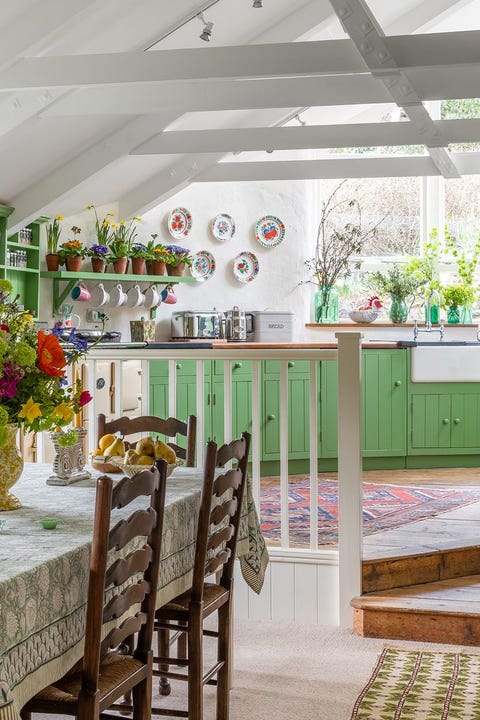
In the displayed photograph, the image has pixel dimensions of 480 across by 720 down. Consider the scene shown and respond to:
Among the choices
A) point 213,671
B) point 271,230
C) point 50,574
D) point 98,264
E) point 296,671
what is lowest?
point 296,671

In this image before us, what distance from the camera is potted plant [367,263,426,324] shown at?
24.8 ft

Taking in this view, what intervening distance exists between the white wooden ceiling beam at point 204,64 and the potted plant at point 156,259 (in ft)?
8.67

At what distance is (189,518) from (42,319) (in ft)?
13.0

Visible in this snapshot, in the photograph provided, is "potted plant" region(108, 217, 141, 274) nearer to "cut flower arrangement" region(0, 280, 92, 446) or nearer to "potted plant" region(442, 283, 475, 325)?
"potted plant" region(442, 283, 475, 325)

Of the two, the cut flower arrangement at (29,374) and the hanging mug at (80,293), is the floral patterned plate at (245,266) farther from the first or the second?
the cut flower arrangement at (29,374)

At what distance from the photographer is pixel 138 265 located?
22.9ft

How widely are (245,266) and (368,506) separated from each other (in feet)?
8.54

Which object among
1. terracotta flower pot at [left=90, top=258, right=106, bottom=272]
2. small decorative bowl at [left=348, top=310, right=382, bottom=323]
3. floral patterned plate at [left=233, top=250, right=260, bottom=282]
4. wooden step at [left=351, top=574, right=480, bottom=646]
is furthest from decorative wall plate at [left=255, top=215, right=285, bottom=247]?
wooden step at [left=351, top=574, right=480, bottom=646]

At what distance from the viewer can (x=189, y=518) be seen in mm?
2814

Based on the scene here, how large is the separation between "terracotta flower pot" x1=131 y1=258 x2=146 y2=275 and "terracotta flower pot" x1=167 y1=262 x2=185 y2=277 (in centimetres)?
25

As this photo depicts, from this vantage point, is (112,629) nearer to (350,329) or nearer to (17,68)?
(17,68)

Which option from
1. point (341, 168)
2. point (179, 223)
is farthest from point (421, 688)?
point (179, 223)

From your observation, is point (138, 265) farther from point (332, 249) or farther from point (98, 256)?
point (332, 249)

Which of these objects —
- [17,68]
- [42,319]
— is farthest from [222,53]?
[42,319]
